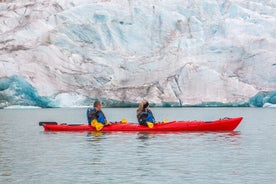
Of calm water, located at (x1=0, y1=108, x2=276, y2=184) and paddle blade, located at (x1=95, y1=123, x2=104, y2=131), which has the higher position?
paddle blade, located at (x1=95, y1=123, x2=104, y2=131)

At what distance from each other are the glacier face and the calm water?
30269 millimetres

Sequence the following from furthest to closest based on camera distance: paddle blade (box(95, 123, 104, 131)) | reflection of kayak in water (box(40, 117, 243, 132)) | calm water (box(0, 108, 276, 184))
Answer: reflection of kayak in water (box(40, 117, 243, 132)) → paddle blade (box(95, 123, 104, 131)) → calm water (box(0, 108, 276, 184))

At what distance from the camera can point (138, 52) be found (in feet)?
178

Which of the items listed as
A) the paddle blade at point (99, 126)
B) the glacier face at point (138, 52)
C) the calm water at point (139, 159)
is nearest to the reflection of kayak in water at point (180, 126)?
the paddle blade at point (99, 126)

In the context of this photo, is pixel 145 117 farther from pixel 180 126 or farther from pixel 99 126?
pixel 99 126

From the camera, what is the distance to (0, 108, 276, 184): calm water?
1038 centimetres

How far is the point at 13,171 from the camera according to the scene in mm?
11148

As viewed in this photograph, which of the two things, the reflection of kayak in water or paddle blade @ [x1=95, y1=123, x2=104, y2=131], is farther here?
the reflection of kayak in water

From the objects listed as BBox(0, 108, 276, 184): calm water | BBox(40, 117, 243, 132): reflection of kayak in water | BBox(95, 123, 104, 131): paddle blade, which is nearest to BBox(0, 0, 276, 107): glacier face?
BBox(40, 117, 243, 132): reflection of kayak in water

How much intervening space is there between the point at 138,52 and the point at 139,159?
136 feet

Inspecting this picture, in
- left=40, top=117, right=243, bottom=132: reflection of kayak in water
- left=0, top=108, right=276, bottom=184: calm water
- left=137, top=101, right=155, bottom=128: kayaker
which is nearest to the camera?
left=0, top=108, right=276, bottom=184: calm water

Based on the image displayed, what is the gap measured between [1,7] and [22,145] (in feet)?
147

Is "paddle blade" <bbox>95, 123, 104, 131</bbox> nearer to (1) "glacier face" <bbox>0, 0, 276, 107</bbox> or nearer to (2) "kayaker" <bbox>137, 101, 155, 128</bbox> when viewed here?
(2) "kayaker" <bbox>137, 101, 155, 128</bbox>

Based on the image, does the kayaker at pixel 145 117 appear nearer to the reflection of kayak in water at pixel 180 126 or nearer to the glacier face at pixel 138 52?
the reflection of kayak in water at pixel 180 126
